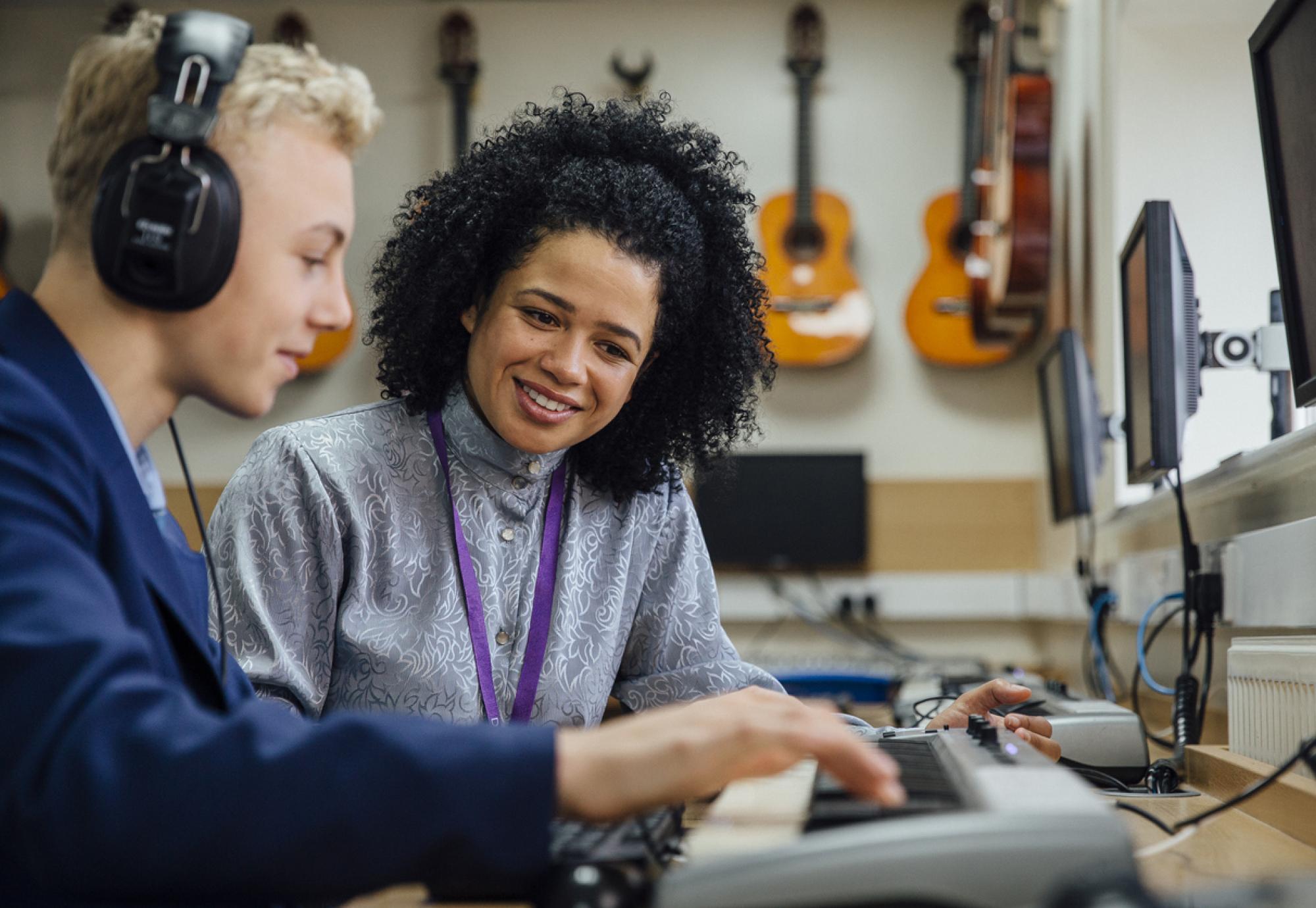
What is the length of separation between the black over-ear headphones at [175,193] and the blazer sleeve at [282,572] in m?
0.52

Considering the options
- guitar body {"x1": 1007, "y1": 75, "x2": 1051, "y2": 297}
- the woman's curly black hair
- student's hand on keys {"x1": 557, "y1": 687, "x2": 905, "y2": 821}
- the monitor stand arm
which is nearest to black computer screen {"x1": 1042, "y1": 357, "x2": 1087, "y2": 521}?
guitar body {"x1": 1007, "y1": 75, "x2": 1051, "y2": 297}

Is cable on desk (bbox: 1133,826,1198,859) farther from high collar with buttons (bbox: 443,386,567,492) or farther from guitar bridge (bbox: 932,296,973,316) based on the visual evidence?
guitar bridge (bbox: 932,296,973,316)

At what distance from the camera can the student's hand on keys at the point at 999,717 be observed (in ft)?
3.91

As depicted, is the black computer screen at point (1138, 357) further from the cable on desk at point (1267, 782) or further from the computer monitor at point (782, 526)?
the computer monitor at point (782, 526)

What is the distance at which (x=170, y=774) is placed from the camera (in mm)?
540

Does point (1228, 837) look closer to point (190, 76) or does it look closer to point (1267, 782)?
point (1267, 782)

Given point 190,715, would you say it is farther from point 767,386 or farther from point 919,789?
point 767,386

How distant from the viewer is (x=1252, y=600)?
139 cm

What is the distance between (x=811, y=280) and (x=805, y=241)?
0.14 metres

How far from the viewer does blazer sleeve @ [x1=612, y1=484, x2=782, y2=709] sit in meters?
1.39

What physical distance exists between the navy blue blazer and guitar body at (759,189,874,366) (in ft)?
11.0

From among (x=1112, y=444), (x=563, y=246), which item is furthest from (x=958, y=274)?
(x=563, y=246)

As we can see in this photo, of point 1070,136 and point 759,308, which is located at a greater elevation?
point 1070,136

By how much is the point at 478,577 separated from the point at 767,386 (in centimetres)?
51
